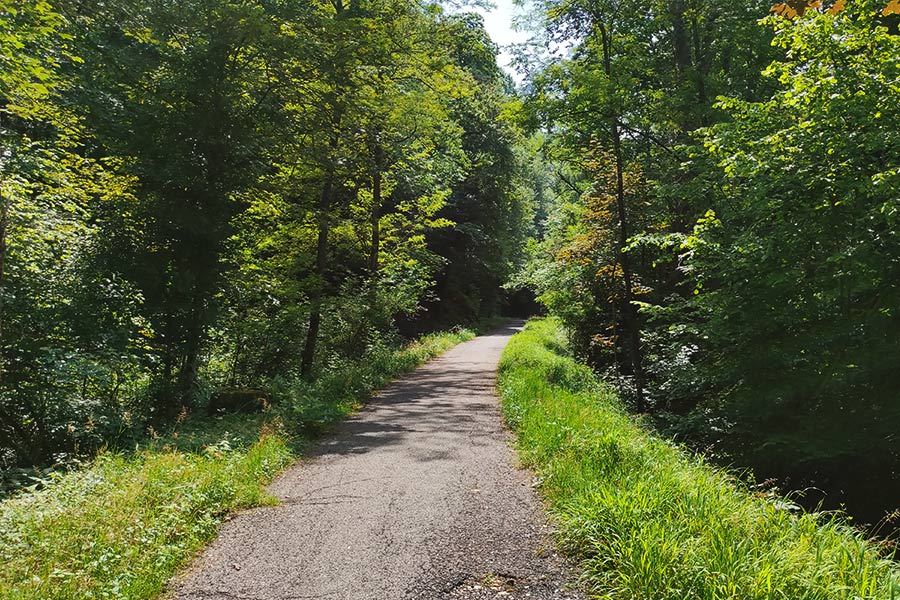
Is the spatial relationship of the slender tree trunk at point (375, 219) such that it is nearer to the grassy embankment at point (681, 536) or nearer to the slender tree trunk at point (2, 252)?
the slender tree trunk at point (2, 252)


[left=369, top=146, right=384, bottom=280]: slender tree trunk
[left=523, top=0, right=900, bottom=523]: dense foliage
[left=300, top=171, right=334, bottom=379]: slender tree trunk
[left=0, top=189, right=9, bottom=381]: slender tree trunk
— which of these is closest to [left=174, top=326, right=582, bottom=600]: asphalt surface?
[left=0, top=189, right=9, bottom=381]: slender tree trunk

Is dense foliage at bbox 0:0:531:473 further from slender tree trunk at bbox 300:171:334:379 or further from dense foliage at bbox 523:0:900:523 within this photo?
dense foliage at bbox 523:0:900:523

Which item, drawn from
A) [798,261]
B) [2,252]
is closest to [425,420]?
[2,252]

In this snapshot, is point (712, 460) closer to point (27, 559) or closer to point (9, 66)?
point (27, 559)

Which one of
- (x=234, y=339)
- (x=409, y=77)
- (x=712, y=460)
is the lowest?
(x=712, y=460)

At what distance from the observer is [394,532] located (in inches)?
174

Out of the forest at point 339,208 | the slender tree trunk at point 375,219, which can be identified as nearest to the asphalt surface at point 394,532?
the forest at point 339,208

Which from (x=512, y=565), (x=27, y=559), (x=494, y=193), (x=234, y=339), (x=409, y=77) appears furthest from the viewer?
(x=494, y=193)

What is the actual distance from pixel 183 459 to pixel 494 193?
26.7 meters

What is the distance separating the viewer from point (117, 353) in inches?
304

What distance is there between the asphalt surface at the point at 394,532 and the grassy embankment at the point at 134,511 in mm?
231

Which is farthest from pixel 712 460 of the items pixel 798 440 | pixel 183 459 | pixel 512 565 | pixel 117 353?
pixel 117 353

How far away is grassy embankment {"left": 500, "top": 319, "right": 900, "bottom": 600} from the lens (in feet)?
9.77

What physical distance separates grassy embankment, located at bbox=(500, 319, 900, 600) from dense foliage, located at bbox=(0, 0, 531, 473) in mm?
5799
